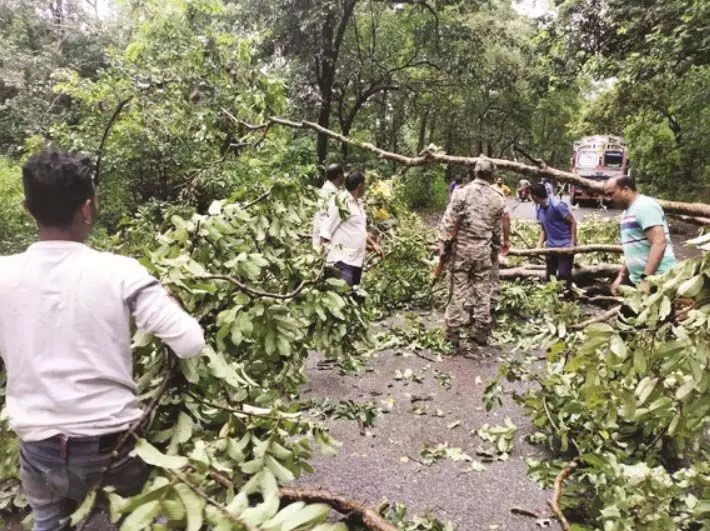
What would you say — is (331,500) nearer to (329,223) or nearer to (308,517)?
(308,517)

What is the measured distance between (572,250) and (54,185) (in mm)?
6315

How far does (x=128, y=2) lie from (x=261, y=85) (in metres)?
7.25

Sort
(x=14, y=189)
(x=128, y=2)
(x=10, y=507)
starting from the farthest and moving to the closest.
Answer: (x=128, y=2) → (x=14, y=189) → (x=10, y=507)

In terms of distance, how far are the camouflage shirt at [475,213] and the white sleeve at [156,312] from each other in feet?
14.3

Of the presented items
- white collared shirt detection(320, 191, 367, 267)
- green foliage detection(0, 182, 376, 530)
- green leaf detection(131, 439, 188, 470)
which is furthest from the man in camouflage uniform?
green leaf detection(131, 439, 188, 470)

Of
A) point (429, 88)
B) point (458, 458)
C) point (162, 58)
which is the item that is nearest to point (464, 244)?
point (458, 458)

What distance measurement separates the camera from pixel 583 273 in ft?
25.9

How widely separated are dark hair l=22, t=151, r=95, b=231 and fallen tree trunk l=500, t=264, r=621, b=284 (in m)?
7.22

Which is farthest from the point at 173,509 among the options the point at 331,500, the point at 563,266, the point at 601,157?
the point at 601,157

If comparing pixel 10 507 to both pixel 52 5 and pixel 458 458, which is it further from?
pixel 52 5

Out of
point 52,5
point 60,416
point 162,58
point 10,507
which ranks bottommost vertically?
point 10,507

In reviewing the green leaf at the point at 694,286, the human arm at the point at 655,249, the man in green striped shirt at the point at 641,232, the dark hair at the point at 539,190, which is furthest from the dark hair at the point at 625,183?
the green leaf at the point at 694,286

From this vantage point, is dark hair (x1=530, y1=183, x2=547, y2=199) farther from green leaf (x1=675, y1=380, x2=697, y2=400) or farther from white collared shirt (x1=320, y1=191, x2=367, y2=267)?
green leaf (x1=675, y1=380, x2=697, y2=400)

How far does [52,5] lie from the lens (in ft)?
74.3
